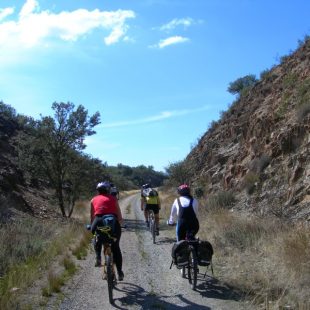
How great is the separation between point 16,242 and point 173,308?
5743 millimetres

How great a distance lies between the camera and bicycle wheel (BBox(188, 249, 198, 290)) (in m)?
9.38

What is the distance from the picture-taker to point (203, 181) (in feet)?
100

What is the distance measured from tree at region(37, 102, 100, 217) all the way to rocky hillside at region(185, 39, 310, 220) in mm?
7648

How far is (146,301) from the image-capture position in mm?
8742

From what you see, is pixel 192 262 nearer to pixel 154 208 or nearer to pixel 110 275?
pixel 110 275

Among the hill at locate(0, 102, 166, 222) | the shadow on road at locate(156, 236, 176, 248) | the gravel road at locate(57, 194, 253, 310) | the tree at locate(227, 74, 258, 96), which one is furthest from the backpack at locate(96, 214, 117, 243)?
the tree at locate(227, 74, 258, 96)

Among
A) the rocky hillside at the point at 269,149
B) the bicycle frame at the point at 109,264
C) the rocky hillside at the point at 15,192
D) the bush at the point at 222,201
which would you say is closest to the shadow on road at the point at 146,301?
the bicycle frame at the point at 109,264

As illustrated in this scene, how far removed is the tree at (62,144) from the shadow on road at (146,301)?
16463 millimetres

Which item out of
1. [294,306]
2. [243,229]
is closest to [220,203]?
[243,229]

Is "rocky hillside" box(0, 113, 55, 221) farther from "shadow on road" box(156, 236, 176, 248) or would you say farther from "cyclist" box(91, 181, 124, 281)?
"cyclist" box(91, 181, 124, 281)

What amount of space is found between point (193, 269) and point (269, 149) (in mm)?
12532

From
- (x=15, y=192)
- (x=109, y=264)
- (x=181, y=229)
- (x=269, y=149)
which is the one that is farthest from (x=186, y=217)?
(x=15, y=192)

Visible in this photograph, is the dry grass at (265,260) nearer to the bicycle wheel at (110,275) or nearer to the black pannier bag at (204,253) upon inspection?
the black pannier bag at (204,253)

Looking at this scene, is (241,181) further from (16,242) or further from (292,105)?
(16,242)
